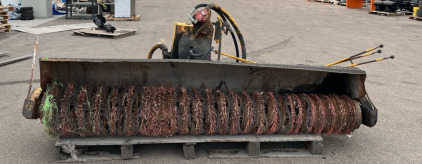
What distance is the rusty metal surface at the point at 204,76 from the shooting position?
3.75 m

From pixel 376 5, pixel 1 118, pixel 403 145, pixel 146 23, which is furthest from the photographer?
pixel 376 5

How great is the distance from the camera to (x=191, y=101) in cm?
376

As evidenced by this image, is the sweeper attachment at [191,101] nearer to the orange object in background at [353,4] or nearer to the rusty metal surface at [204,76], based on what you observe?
the rusty metal surface at [204,76]

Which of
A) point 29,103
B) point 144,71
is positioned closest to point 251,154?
point 144,71

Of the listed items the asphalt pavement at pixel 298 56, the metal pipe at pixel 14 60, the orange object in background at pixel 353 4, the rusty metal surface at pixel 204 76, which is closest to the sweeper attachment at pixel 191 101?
the rusty metal surface at pixel 204 76

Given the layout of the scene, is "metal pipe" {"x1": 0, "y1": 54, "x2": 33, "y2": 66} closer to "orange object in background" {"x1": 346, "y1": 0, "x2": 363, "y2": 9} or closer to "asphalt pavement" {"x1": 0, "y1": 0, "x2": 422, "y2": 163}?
"asphalt pavement" {"x1": 0, "y1": 0, "x2": 422, "y2": 163}

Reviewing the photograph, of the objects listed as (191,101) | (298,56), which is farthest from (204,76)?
(298,56)

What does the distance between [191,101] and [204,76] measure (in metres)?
0.36

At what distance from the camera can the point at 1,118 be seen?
4.68 m

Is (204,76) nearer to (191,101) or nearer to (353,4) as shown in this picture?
(191,101)

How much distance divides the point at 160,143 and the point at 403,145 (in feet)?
8.36

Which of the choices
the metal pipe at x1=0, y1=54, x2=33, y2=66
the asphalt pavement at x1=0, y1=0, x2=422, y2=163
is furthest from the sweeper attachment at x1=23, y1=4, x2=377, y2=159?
the metal pipe at x1=0, y1=54, x2=33, y2=66

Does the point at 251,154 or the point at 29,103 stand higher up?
the point at 29,103

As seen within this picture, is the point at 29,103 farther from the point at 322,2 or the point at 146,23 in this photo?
the point at 322,2
